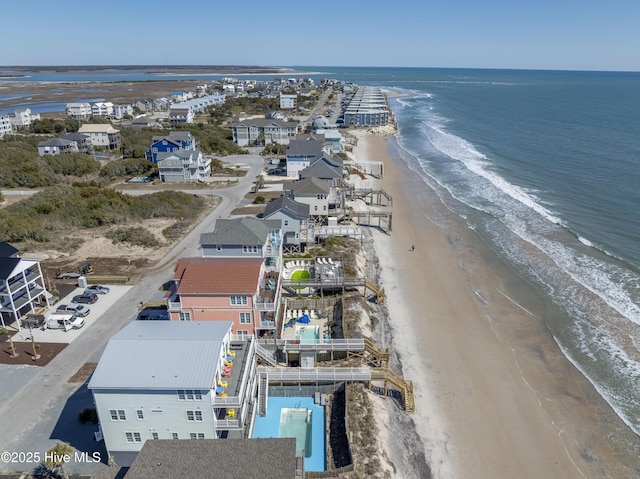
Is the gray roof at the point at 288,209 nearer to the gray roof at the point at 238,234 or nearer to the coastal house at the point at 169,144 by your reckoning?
the gray roof at the point at 238,234

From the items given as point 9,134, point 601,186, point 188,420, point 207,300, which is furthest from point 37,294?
point 9,134

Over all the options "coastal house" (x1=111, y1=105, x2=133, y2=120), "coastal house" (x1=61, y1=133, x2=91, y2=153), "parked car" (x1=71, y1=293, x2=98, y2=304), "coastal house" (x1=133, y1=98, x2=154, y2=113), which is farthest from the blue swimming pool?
"coastal house" (x1=133, y1=98, x2=154, y2=113)

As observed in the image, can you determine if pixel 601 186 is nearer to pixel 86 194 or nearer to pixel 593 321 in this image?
pixel 593 321

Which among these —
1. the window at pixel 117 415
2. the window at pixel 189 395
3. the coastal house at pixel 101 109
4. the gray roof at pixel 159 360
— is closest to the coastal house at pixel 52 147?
the coastal house at pixel 101 109

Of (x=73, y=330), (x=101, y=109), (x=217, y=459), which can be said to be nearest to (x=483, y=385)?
(x=217, y=459)

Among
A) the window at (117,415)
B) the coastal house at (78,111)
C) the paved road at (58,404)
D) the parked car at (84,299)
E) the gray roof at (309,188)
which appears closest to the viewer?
the window at (117,415)

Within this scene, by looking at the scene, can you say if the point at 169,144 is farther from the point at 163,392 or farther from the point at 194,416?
the point at 194,416

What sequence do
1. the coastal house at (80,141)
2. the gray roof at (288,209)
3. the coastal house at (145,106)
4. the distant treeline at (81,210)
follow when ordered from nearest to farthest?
the gray roof at (288,209), the distant treeline at (81,210), the coastal house at (80,141), the coastal house at (145,106)
